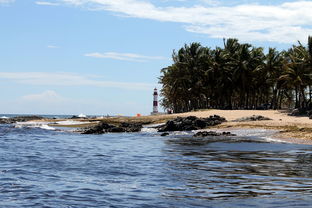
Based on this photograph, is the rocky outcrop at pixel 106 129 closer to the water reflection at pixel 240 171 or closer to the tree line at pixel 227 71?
the water reflection at pixel 240 171

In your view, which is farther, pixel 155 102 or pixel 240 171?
pixel 155 102

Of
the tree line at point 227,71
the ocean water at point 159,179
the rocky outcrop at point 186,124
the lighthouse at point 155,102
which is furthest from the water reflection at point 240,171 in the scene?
the lighthouse at point 155,102

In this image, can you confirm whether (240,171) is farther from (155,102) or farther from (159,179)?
(155,102)

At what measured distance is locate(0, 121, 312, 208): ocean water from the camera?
423 inches

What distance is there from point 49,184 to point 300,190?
7333 mm

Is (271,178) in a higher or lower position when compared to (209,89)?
lower

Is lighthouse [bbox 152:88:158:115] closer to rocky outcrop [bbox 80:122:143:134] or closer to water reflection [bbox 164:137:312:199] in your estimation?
rocky outcrop [bbox 80:122:143:134]

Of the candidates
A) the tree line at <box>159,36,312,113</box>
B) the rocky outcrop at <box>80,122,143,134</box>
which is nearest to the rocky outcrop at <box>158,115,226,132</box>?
the rocky outcrop at <box>80,122,143,134</box>

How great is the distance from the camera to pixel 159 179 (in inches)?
567

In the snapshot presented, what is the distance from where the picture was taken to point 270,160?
19.6 m

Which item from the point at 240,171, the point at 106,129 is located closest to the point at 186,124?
the point at 106,129

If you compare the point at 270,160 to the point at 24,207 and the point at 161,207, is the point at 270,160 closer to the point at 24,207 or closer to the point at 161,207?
the point at 161,207

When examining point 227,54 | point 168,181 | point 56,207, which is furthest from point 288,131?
point 227,54

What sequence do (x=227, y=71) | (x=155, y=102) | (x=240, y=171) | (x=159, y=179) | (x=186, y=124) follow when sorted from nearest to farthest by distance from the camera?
(x=159, y=179)
(x=240, y=171)
(x=186, y=124)
(x=227, y=71)
(x=155, y=102)
